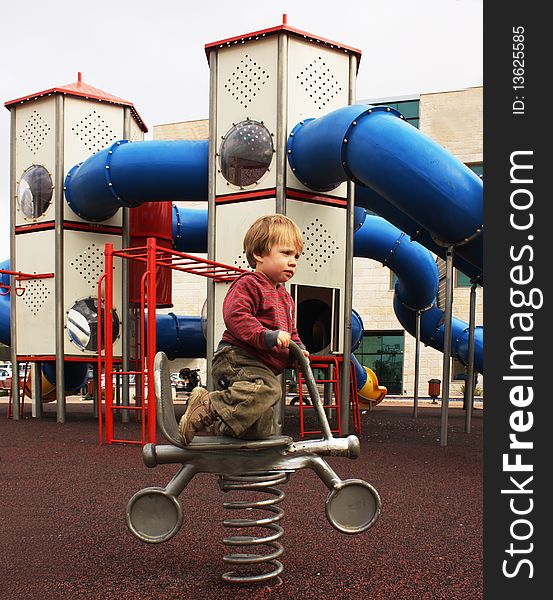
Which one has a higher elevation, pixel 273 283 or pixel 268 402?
pixel 273 283

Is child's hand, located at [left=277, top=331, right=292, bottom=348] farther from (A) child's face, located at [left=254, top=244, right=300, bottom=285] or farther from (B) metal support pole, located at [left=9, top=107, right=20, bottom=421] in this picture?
(B) metal support pole, located at [left=9, top=107, right=20, bottom=421]

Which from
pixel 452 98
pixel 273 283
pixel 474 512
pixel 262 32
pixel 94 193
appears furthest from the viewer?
pixel 452 98

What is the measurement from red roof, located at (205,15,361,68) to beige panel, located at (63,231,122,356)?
3681mm

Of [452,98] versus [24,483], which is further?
[452,98]

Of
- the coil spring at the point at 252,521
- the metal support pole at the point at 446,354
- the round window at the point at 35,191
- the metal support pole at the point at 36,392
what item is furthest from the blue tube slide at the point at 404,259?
the coil spring at the point at 252,521

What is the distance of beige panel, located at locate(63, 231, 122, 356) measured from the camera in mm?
11164

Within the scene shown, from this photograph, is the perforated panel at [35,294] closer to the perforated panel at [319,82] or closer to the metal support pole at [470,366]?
the perforated panel at [319,82]

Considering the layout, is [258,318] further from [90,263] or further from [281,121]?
[90,263]

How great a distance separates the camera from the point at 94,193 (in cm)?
1051

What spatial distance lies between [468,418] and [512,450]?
8568 millimetres

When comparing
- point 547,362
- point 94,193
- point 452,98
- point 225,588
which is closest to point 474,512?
point 225,588

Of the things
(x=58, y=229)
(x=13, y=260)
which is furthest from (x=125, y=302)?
(x=13, y=260)

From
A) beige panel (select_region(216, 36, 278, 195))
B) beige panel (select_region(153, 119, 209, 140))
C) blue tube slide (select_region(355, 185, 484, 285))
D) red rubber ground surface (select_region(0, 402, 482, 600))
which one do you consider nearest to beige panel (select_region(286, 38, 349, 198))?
beige panel (select_region(216, 36, 278, 195))

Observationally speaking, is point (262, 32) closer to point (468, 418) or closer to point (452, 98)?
point (468, 418)
